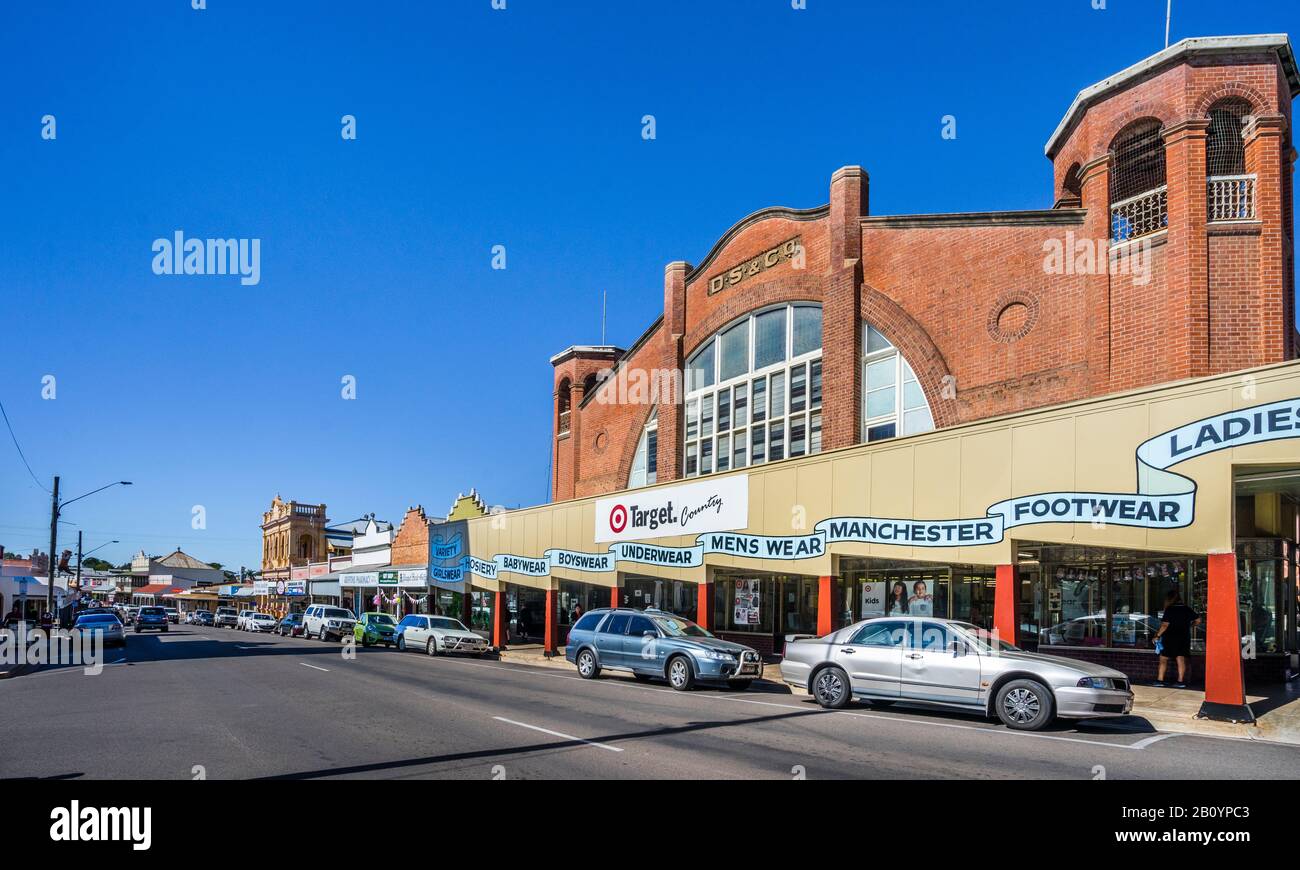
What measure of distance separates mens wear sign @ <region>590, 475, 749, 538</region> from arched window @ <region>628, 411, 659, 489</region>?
4.16m

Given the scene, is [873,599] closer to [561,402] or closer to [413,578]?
[561,402]

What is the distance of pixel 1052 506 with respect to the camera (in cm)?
1634

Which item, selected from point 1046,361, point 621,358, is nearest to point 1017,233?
point 1046,361

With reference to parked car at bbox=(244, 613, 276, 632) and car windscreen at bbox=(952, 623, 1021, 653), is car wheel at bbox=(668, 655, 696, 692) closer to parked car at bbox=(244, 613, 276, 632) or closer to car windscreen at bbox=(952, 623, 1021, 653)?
car windscreen at bbox=(952, 623, 1021, 653)

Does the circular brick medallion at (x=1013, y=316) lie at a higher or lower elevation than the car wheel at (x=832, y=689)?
higher

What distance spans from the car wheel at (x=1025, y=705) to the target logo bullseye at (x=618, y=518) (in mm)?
17484

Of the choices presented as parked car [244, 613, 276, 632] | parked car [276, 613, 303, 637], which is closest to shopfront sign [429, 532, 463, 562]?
parked car [276, 613, 303, 637]

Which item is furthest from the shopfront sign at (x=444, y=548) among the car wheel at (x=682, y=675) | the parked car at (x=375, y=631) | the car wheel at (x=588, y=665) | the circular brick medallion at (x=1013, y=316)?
the circular brick medallion at (x=1013, y=316)

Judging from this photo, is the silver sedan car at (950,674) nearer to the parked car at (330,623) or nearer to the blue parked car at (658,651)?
the blue parked car at (658,651)

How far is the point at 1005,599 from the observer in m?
16.9

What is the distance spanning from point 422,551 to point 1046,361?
119 feet

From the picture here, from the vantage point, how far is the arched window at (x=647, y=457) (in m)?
34.8

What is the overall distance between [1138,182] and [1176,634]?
1026cm
